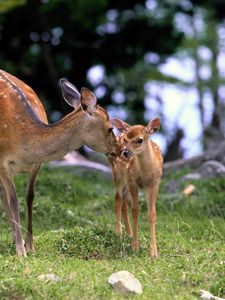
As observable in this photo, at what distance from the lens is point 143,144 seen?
8.93 m

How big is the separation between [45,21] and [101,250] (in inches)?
514

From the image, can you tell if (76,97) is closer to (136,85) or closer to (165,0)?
(165,0)

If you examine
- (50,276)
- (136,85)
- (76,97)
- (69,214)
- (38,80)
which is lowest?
(136,85)

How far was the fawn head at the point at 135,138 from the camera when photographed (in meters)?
8.65

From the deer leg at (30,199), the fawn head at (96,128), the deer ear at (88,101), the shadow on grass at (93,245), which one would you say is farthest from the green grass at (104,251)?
the deer ear at (88,101)

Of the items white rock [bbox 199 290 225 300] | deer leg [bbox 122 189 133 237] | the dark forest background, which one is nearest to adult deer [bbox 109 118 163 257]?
deer leg [bbox 122 189 133 237]

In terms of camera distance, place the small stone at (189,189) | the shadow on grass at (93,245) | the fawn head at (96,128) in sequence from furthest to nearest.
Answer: the small stone at (189,189) < the fawn head at (96,128) < the shadow on grass at (93,245)

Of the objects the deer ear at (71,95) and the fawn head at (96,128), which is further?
the deer ear at (71,95)

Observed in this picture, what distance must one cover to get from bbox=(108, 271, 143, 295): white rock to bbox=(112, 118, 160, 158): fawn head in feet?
6.86

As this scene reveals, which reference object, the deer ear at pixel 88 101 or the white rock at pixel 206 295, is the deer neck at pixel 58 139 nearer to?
the deer ear at pixel 88 101

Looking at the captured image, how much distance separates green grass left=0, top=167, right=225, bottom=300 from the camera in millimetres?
6629

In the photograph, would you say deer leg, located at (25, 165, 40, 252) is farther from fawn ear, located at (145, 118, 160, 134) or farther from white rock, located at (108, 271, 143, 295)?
white rock, located at (108, 271, 143, 295)

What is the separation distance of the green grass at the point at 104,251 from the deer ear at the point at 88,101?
1.25m

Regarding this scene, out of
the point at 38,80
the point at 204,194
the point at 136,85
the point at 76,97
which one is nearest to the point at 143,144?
the point at 76,97
